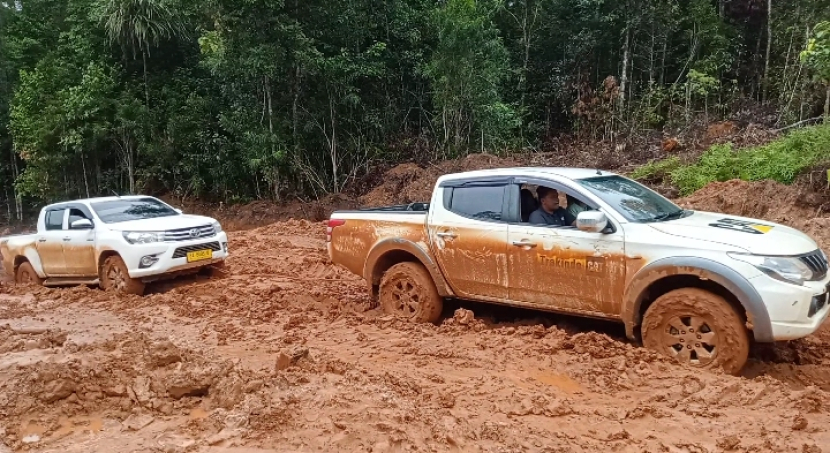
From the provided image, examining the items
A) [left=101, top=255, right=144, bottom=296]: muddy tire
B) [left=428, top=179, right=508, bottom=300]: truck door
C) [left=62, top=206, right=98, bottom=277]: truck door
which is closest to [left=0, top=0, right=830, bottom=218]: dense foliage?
[left=62, top=206, right=98, bottom=277]: truck door

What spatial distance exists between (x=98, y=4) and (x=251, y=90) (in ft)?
20.8

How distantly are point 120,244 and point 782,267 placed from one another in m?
8.58

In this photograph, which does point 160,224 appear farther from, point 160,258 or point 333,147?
point 333,147

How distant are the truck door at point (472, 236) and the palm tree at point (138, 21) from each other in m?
16.2

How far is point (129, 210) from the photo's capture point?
10109 millimetres

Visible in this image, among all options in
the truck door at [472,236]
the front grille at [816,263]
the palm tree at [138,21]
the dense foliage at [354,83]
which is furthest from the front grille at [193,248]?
the palm tree at [138,21]

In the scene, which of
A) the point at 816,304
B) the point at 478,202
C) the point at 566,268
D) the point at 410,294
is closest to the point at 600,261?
the point at 566,268

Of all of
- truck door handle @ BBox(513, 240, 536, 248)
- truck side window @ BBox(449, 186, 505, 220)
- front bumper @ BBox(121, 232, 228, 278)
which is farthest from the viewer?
front bumper @ BBox(121, 232, 228, 278)

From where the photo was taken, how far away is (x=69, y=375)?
16.6ft

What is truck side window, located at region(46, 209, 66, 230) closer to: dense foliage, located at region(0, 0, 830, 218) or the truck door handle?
dense foliage, located at region(0, 0, 830, 218)

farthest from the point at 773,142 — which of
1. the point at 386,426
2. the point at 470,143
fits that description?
the point at 386,426

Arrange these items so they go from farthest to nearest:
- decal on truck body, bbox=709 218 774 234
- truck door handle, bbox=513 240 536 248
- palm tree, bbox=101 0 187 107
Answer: palm tree, bbox=101 0 187 107
truck door handle, bbox=513 240 536 248
decal on truck body, bbox=709 218 774 234

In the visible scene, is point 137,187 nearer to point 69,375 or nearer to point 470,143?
point 470,143

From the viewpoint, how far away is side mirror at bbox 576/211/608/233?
17.3 ft
